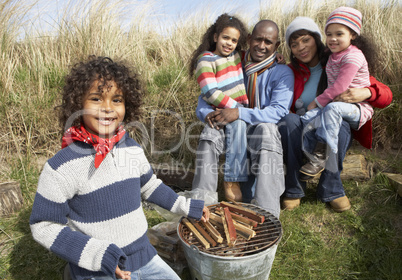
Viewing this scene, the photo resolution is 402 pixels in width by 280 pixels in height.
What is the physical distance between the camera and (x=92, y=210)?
1.91 m

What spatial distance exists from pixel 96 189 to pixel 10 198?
6.56 ft

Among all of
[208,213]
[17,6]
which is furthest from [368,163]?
[17,6]

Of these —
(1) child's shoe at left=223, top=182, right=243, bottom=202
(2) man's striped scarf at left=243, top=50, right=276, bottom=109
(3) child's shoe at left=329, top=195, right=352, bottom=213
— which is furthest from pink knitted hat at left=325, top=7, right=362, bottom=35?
(1) child's shoe at left=223, top=182, right=243, bottom=202

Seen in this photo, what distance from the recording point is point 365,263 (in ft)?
9.02

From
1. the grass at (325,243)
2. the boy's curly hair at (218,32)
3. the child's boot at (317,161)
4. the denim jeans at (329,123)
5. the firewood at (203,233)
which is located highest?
the boy's curly hair at (218,32)

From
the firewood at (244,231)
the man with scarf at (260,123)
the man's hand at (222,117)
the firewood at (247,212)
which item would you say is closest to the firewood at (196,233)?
the firewood at (244,231)

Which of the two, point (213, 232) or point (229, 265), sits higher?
point (213, 232)

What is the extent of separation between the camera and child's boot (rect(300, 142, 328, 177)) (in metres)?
3.12

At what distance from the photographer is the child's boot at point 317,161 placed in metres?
3.12

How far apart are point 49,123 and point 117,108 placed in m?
2.81

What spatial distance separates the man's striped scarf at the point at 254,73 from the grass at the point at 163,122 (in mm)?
1250

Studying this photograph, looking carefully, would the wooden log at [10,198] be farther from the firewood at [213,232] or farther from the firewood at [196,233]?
the firewood at [213,232]

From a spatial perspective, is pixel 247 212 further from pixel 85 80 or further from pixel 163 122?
pixel 163 122

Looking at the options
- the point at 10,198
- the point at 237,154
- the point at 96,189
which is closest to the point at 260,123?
the point at 237,154
